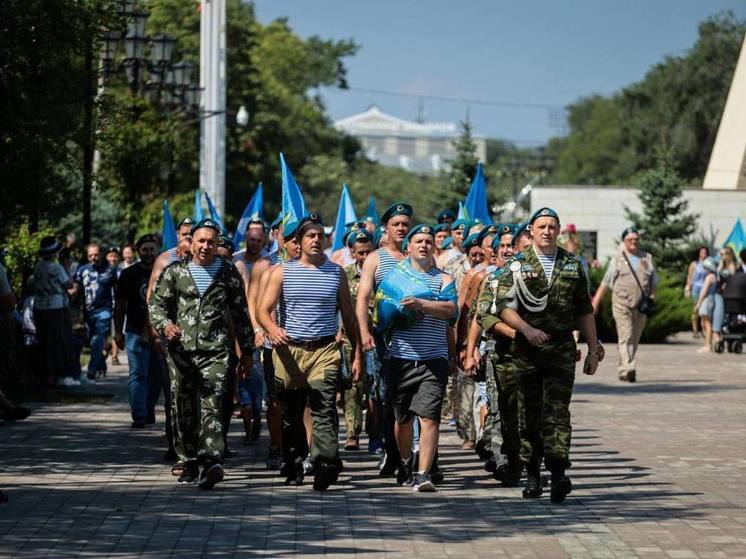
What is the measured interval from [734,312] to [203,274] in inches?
759

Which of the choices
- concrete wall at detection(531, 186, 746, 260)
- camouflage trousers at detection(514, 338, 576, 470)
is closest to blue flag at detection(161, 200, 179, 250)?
camouflage trousers at detection(514, 338, 576, 470)

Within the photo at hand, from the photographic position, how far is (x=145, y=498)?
35.9ft

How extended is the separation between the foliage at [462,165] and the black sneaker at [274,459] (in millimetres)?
34520

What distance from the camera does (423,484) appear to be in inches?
446

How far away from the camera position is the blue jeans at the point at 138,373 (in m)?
15.5

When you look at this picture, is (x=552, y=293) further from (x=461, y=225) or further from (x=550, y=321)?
(x=461, y=225)

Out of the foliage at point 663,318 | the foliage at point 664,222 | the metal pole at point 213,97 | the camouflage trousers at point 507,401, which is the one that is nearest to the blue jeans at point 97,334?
the camouflage trousers at point 507,401

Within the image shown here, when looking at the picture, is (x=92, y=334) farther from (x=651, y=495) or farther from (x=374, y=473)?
(x=651, y=495)

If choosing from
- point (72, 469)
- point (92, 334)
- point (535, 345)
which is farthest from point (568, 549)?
point (92, 334)

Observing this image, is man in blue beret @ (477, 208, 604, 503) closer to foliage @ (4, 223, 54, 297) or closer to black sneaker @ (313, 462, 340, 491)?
black sneaker @ (313, 462, 340, 491)

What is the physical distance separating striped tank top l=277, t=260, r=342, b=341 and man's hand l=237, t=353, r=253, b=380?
0.34m

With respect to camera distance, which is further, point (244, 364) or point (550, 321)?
point (244, 364)

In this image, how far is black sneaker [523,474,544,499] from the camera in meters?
11.0

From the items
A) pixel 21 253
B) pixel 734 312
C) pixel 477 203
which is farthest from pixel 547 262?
pixel 734 312
